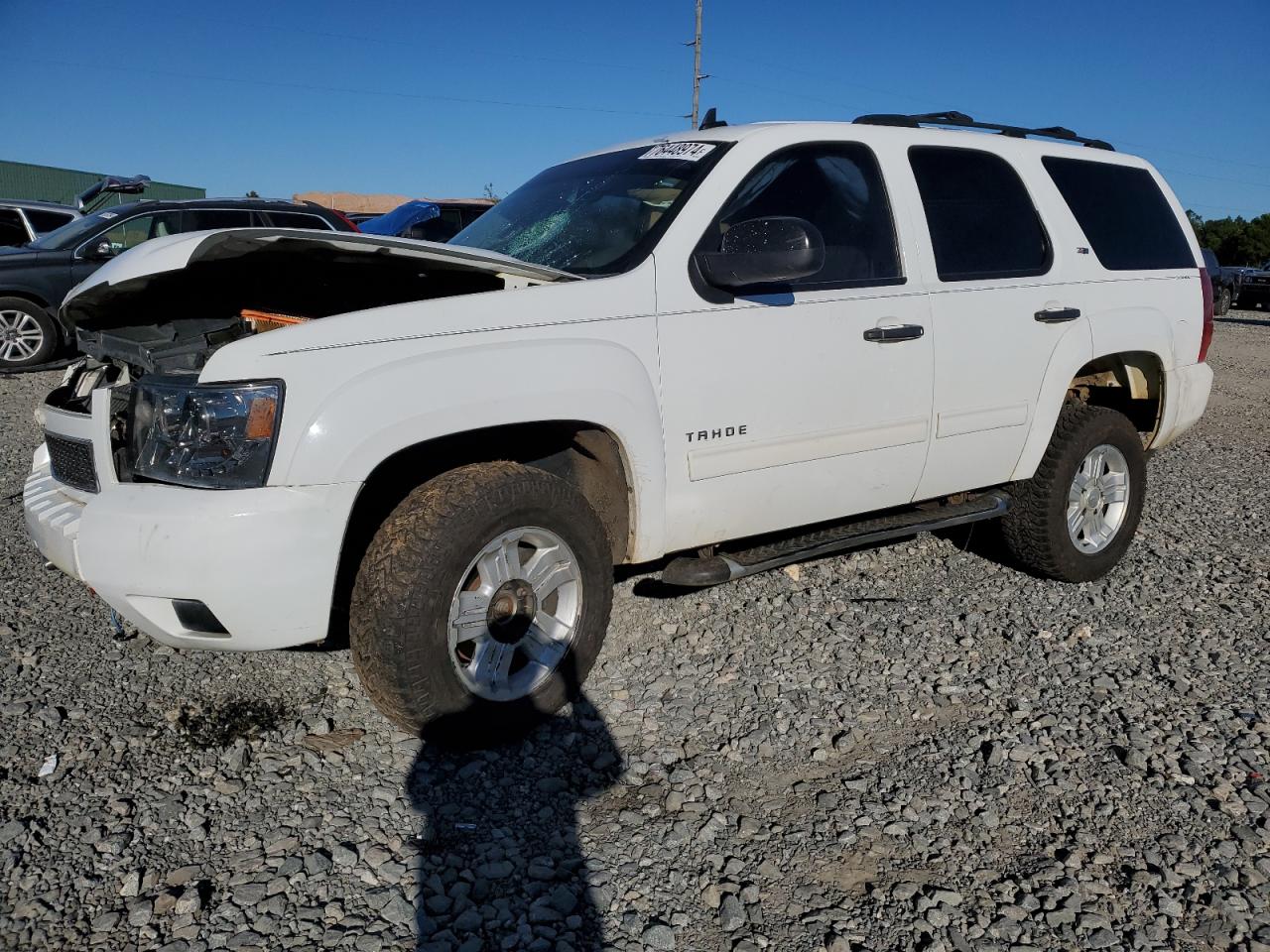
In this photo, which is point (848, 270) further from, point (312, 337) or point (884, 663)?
point (312, 337)

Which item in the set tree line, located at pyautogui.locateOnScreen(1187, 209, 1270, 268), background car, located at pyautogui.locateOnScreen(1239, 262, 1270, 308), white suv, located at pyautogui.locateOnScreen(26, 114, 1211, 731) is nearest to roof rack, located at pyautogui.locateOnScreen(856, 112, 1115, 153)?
white suv, located at pyautogui.locateOnScreen(26, 114, 1211, 731)

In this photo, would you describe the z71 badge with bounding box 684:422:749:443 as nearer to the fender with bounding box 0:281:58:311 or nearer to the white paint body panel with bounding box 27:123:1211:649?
the white paint body panel with bounding box 27:123:1211:649

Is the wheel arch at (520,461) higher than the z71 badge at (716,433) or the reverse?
the reverse

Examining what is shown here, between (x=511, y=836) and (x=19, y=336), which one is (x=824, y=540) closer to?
(x=511, y=836)

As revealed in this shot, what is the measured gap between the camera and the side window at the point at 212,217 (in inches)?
402

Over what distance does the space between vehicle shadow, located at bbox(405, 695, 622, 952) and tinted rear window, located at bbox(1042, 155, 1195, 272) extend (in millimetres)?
3211

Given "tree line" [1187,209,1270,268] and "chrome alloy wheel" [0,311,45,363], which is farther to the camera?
"tree line" [1187,209,1270,268]

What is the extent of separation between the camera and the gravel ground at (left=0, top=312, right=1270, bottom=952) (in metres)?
2.36

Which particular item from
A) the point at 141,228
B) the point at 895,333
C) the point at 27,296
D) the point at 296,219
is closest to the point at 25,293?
the point at 27,296

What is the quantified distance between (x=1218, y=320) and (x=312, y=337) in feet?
84.2

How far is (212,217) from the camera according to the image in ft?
34.0

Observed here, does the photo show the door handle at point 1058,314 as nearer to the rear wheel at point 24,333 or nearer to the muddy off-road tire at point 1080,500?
the muddy off-road tire at point 1080,500

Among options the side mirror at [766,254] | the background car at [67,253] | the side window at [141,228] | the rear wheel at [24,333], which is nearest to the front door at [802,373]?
the side mirror at [766,254]

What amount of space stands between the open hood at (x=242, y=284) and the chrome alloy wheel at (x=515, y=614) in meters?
0.90
